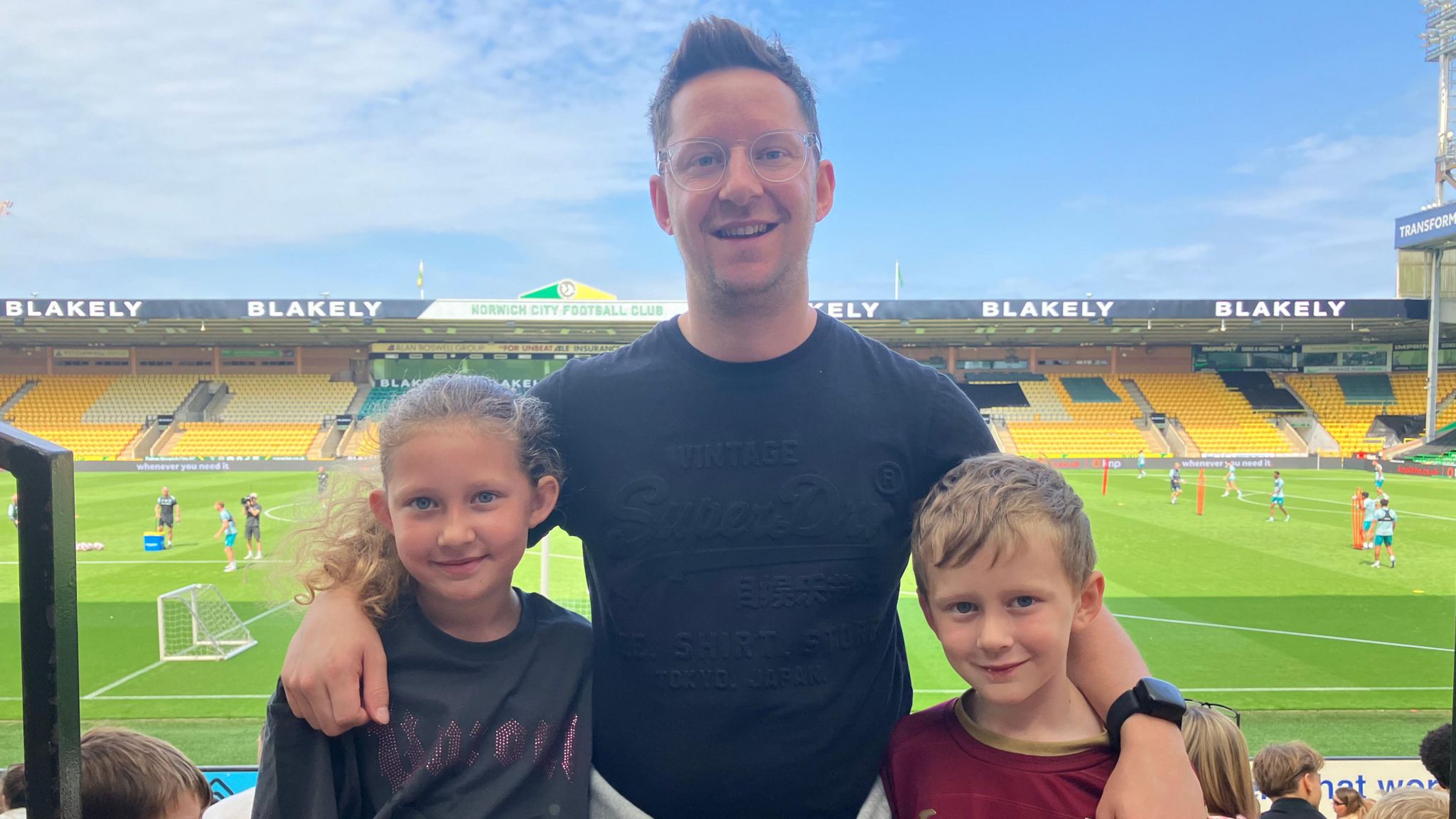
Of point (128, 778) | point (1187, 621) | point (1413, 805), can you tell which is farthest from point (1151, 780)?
point (1187, 621)

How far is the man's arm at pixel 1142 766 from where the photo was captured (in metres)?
1.62

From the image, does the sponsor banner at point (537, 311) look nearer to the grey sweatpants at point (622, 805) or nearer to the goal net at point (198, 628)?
the goal net at point (198, 628)

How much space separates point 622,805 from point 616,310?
31273mm

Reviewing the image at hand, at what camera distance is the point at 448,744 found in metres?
1.86

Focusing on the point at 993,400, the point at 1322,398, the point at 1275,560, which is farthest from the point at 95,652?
the point at 1322,398

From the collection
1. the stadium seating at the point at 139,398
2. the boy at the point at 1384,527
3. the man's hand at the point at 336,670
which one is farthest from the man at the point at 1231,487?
the stadium seating at the point at 139,398

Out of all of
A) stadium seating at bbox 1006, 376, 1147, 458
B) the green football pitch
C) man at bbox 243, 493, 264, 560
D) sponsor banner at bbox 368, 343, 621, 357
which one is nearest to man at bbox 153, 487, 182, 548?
the green football pitch

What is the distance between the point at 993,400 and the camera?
37750 mm

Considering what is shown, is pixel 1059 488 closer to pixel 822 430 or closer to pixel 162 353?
pixel 822 430

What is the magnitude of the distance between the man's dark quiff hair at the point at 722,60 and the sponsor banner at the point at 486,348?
111ft

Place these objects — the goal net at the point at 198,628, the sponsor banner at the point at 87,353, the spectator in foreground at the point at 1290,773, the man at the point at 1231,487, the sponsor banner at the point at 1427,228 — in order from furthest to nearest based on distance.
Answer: the sponsor banner at the point at 87,353 < the sponsor banner at the point at 1427,228 < the man at the point at 1231,487 < the goal net at the point at 198,628 < the spectator in foreground at the point at 1290,773

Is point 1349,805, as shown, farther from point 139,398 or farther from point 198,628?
point 139,398

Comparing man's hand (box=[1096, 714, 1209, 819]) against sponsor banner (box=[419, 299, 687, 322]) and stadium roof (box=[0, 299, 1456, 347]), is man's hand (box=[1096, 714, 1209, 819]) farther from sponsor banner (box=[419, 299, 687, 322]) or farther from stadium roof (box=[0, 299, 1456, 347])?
sponsor banner (box=[419, 299, 687, 322])

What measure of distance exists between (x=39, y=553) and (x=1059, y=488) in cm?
181
